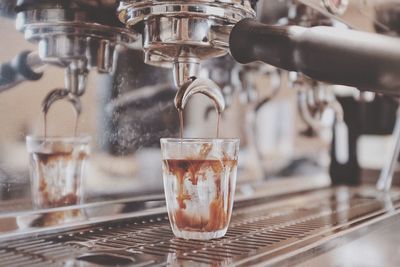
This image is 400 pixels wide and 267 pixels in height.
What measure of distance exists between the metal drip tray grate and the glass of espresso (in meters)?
0.02

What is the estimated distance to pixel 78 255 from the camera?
60 cm

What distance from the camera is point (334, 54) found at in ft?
1.62

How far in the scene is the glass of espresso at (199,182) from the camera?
66cm

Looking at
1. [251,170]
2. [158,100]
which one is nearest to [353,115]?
→ [251,170]

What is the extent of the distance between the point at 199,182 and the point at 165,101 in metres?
0.33

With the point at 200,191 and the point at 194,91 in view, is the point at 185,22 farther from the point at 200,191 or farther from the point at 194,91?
the point at 200,191

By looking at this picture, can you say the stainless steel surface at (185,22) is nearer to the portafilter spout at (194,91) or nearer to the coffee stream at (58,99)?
the portafilter spout at (194,91)

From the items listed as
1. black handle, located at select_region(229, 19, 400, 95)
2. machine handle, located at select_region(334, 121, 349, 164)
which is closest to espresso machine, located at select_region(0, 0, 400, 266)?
black handle, located at select_region(229, 19, 400, 95)

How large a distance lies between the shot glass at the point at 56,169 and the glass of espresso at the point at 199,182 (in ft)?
0.52

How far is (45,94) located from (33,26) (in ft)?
0.33

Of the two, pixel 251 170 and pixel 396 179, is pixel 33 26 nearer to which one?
pixel 251 170

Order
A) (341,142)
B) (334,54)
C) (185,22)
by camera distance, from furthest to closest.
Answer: (341,142) → (185,22) → (334,54)

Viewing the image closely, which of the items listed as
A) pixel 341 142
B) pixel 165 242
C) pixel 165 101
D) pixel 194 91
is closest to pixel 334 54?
pixel 194 91

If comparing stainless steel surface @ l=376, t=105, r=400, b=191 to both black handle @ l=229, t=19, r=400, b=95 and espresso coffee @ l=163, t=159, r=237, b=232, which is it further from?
black handle @ l=229, t=19, r=400, b=95
